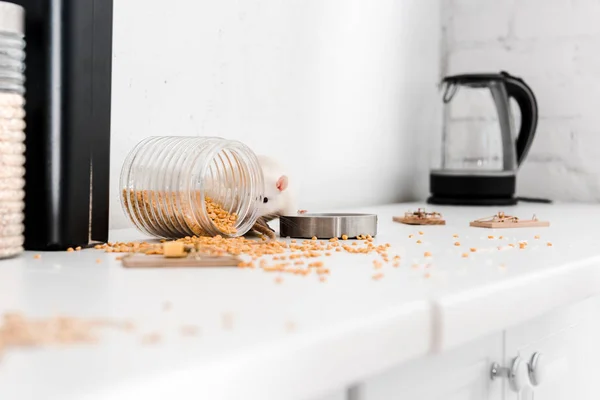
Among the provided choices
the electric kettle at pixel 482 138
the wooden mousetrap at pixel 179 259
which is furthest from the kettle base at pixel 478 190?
the wooden mousetrap at pixel 179 259

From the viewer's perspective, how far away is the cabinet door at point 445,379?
0.55 meters

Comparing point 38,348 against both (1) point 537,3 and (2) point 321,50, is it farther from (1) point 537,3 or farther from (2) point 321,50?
(1) point 537,3

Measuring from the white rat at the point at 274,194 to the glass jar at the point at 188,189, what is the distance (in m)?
0.05

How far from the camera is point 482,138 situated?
177cm

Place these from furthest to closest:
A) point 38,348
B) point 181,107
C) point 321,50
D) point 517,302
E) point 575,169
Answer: point 575,169
point 321,50
point 181,107
point 517,302
point 38,348

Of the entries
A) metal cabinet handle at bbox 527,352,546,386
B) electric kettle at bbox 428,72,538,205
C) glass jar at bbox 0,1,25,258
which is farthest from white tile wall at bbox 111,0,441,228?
metal cabinet handle at bbox 527,352,546,386

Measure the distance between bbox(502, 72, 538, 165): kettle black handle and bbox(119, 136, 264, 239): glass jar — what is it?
99 centimetres

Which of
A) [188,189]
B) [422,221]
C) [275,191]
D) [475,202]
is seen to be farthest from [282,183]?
[475,202]

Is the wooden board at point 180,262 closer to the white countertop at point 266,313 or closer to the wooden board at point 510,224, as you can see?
the white countertop at point 266,313

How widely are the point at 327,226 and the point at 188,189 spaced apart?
0.63ft

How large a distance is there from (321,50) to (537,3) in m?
0.69

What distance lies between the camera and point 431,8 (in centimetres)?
200

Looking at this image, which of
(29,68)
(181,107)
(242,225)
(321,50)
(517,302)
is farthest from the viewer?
(321,50)

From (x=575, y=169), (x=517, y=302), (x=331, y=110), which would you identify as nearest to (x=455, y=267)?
(x=517, y=302)
